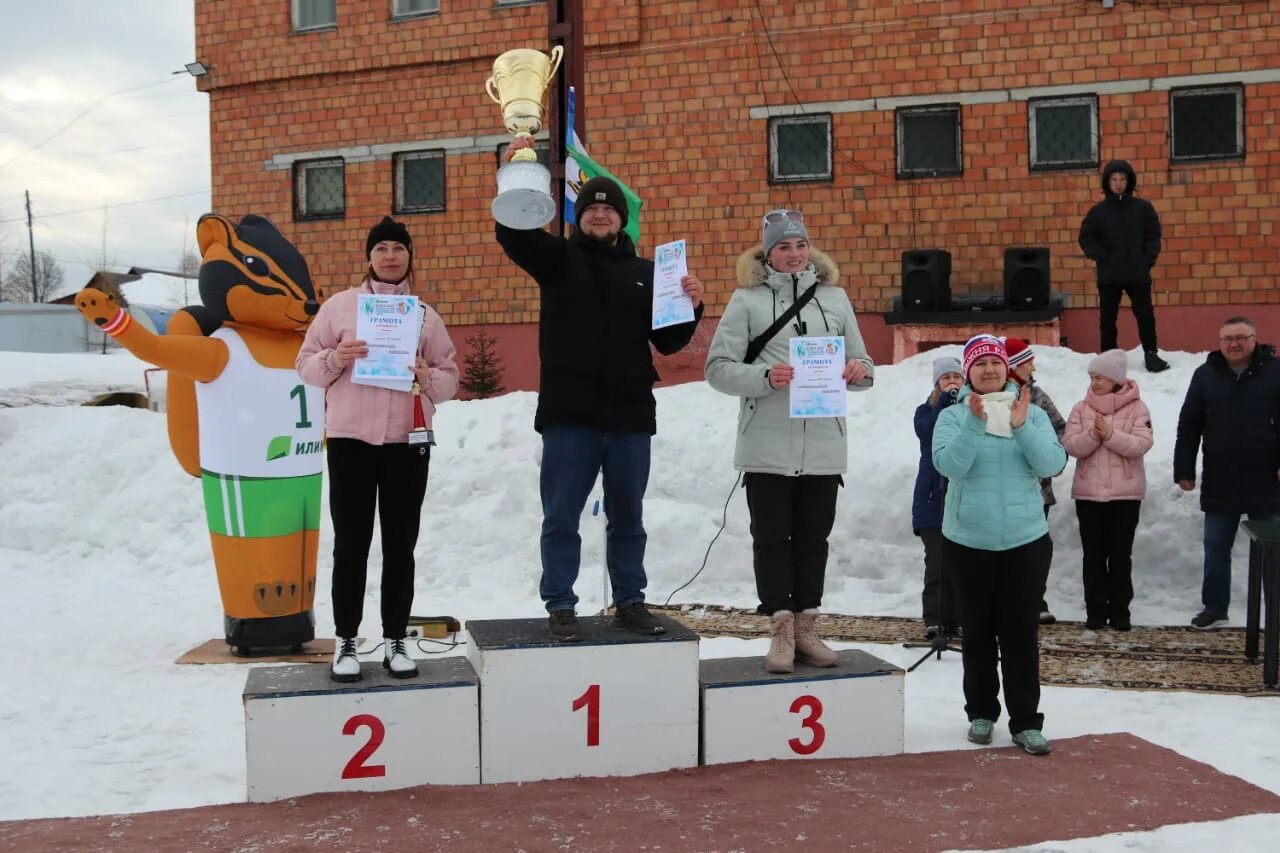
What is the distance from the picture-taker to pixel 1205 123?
13398mm

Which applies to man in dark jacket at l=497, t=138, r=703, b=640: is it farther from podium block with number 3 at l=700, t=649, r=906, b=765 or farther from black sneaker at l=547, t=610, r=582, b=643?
podium block with number 3 at l=700, t=649, r=906, b=765

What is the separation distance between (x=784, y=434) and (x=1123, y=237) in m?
6.92

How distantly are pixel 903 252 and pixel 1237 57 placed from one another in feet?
13.6

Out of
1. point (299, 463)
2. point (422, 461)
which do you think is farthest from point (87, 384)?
point (422, 461)

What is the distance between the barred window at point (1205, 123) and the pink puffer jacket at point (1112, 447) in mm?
7061

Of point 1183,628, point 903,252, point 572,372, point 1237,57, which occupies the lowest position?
point 1183,628

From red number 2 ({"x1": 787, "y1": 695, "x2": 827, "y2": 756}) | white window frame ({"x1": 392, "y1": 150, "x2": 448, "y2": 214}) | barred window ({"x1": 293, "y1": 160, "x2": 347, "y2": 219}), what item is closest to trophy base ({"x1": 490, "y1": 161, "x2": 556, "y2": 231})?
red number 2 ({"x1": 787, "y1": 695, "x2": 827, "y2": 756})

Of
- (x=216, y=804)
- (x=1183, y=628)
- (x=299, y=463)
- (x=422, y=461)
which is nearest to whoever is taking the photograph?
(x=216, y=804)

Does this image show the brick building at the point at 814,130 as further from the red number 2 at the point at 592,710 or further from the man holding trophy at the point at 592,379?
the red number 2 at the point at 592,710

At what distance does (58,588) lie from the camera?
355 inches

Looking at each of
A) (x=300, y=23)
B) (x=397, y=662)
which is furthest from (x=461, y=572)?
(x=300, y=23)

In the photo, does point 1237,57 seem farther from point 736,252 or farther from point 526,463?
point 526,463

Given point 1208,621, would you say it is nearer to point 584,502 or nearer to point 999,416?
point 999,416

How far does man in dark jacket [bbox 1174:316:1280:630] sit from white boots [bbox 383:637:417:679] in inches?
204
